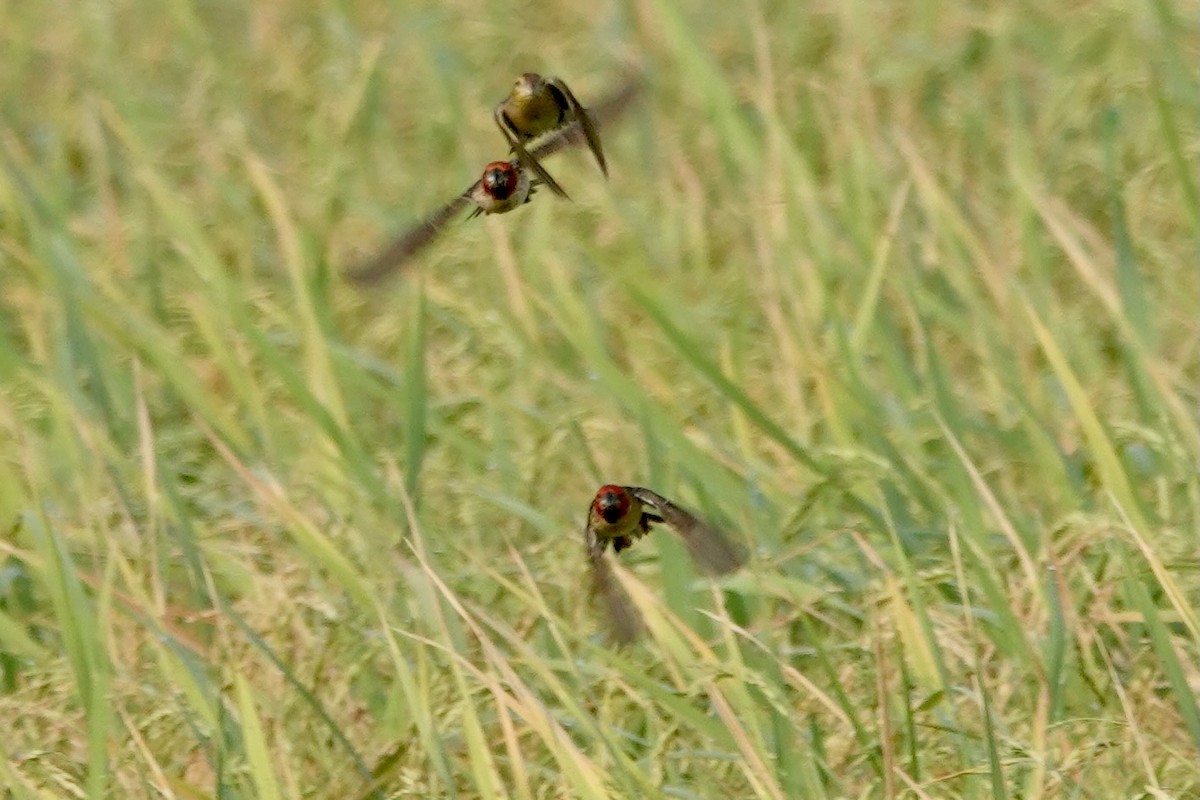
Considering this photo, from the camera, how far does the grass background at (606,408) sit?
2.14 meters

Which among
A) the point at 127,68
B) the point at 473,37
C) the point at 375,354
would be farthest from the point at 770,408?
the point at 127,68

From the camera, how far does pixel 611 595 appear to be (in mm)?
2213

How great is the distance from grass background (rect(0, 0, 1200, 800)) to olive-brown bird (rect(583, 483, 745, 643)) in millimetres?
41

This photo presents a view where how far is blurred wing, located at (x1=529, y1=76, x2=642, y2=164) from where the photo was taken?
195 cm

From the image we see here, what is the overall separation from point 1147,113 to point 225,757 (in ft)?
7.87

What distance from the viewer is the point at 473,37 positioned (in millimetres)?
4609

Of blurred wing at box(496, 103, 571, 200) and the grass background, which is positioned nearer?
blurred wing at box(496, 103, 571, 200)

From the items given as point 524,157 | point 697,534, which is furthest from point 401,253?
point 697,534

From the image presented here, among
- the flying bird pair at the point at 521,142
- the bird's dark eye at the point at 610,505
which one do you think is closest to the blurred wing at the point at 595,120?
the flying bird pair at the point at 521,142

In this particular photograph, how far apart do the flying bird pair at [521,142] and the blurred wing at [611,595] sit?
0.27 m

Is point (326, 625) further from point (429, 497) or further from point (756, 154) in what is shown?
point (756, 154)

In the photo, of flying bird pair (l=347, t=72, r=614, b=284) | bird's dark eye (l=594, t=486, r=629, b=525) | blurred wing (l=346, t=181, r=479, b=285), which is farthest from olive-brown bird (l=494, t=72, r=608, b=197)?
bird's dark eye (l=594, t=486, r=629, b=525)

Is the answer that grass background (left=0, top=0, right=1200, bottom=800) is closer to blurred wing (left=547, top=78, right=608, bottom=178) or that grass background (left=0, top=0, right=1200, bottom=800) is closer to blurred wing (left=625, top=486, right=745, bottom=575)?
blurred wing (left=625, top=486, right=745, bottom=575)

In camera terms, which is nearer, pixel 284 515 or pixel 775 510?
pixel 284 515
